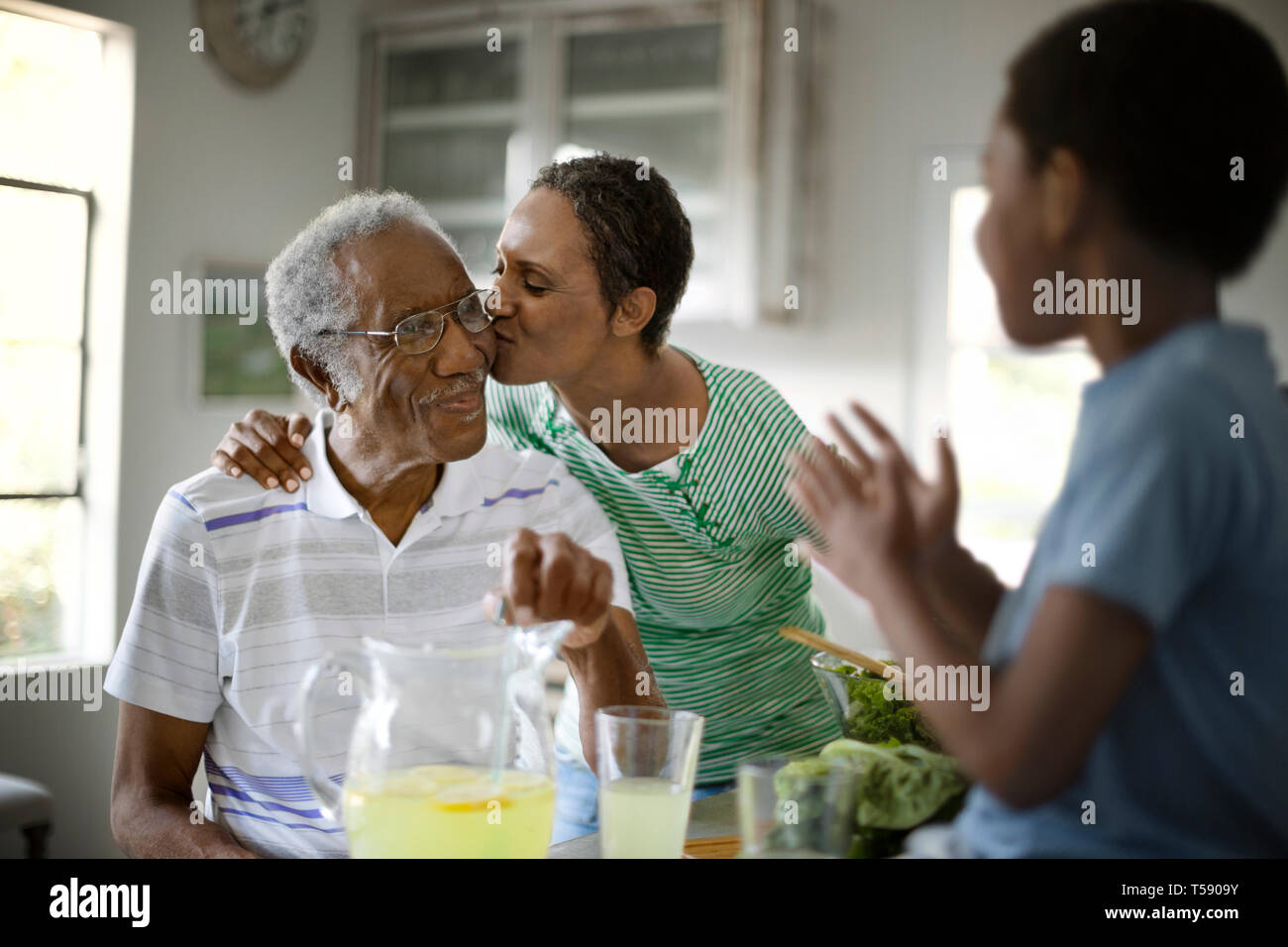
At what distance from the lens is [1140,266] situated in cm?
48

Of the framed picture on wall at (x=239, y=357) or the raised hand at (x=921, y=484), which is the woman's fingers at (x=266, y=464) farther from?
the framed picture on wall at (x=239, y=357)

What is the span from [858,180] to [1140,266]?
218 cm

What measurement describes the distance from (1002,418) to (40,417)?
641 millimetres

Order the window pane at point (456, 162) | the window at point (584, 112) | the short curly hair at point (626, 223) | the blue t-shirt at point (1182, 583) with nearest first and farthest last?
the blue t-shirt at point (1182, 583)
the short curly hair at point (626, 223)
the window at point (584, 112)
the window pane at point (456, 162)

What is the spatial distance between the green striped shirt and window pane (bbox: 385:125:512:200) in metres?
1.64

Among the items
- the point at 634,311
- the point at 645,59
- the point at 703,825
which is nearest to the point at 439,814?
the point at 703,825

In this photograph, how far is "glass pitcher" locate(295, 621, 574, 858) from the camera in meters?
0.60

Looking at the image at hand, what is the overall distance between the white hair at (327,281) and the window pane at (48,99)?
178 millimetres

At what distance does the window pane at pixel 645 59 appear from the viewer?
100.0 inches

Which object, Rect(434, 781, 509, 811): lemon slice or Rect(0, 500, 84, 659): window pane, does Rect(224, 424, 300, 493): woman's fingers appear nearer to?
Rect(0, 500, 84, 659): window pane

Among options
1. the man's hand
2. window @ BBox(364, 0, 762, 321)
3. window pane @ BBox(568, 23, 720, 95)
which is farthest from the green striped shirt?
window pane @ BBox(568, 23, 720, 95)

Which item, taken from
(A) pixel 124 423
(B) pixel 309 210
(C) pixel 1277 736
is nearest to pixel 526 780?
(C) pixel 1277 736

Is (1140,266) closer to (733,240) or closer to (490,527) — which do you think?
(490,527)

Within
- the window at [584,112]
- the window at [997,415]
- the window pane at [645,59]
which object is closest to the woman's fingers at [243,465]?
the window at [997,415]
